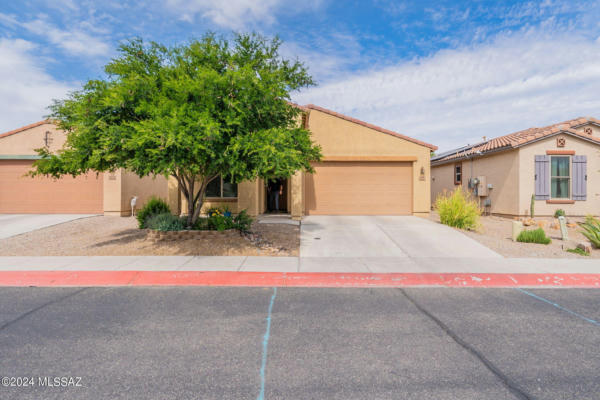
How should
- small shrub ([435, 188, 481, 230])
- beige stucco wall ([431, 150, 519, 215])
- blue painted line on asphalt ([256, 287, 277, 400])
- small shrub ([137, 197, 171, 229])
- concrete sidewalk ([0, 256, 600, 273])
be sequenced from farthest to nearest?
beige stucco wall ([431, 150, 519, 215]), small shrub ([435, 188, 481, 230]), small shrub ([137, 197, 171, 229]), concrete sidewalk ([0, 256, 600, 273]), blue painted line on asphalt ([256, 287, 277, 400])

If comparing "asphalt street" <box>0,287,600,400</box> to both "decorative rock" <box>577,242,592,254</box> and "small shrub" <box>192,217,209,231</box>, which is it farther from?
"small shrub" <box>192,217,209,231</box>

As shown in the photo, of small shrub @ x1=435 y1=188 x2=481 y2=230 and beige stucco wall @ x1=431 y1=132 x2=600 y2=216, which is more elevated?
beige stucco wall @ x1=431 y1=132 x2=600 y2=216

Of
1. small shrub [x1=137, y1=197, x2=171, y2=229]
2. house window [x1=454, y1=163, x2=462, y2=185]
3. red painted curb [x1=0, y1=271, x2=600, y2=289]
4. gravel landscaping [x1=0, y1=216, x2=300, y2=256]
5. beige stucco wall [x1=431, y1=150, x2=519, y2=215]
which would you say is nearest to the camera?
red painted curb [x1=0, y1=271, x2=600, y2=289]

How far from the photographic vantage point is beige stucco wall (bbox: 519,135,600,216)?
14.4 metres

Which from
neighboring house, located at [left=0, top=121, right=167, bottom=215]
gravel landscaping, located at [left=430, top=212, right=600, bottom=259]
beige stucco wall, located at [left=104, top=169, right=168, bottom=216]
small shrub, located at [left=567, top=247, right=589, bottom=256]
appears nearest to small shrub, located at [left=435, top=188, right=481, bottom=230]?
gravel landscaping, located at [left=430, top=212, right=600, bottom=259]

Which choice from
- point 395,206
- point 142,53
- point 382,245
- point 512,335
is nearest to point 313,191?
point 395,206

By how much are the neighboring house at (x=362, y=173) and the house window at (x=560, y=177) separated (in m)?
5.74

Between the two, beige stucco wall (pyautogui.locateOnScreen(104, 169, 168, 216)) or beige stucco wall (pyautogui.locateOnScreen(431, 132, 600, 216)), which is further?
beige stucco wall (pyautogui.locateOnScreen(431, 132, 600, 216))

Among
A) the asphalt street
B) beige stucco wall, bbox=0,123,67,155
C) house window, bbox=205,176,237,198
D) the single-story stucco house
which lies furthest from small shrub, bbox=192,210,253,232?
beige stucco wall, bbox=0,123,67,155

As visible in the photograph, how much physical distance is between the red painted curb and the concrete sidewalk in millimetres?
302

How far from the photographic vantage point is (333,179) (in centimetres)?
1458

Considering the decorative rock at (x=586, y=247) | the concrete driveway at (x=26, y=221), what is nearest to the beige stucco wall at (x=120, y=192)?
the concrete driveway at (x=26, y=221)

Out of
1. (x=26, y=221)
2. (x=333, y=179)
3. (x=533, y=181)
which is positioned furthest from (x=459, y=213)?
(x=26, y=221)

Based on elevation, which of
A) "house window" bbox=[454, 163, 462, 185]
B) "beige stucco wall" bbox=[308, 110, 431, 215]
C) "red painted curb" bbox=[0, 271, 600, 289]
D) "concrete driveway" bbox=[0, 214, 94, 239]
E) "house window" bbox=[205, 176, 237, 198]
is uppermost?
"beige stucco wall" bbox=[308, 110, 431, 215]
